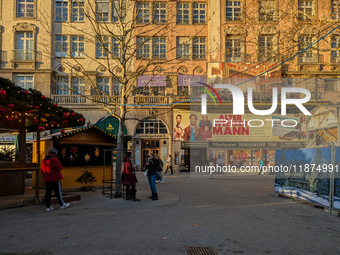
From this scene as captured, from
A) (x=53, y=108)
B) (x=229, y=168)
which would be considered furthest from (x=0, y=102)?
(x=229, y=168)

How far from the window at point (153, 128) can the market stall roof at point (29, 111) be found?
55.9 feet

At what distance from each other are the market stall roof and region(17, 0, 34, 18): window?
21.3 m

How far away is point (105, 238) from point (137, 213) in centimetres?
257

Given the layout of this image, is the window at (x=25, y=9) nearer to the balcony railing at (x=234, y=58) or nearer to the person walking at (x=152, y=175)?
the balcony railing at (x=234, y=58)

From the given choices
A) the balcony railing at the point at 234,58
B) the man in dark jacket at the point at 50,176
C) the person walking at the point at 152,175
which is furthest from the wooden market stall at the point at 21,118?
the balcony railing at the point at 234,58

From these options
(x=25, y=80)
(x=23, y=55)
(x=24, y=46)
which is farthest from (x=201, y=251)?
(x=24, y=46)

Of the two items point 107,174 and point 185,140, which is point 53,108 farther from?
point 185,140

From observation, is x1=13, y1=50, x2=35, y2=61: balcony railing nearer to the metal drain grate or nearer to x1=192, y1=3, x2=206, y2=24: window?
x1=192, y1=3, x2=206, y2=24: window

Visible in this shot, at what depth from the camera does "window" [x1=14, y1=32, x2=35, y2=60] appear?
1119 inches

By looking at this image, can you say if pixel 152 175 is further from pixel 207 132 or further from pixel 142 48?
pixel 207 132

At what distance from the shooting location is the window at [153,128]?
29.5 meters

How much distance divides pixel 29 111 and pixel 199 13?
2489 centimetres

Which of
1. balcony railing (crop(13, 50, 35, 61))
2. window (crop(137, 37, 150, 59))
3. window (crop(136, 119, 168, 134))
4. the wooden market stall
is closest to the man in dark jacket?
the wooden market stall

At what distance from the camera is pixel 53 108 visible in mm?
10273
